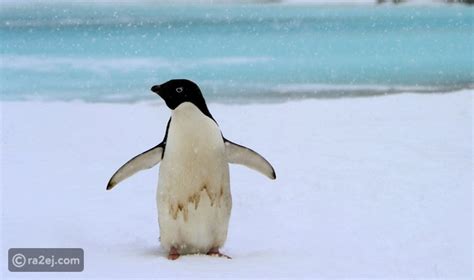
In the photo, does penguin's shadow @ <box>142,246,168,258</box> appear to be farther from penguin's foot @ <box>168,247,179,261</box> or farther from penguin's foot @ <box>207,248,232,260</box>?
penguin's foot @ <box>207,248,232,260</box>

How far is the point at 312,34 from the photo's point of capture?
429 cm

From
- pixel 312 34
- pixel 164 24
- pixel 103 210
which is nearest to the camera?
pixel 103 210

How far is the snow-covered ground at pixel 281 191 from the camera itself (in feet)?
11.5

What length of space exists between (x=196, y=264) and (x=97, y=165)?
0.93 meters

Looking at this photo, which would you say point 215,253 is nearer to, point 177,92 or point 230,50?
point 177,92

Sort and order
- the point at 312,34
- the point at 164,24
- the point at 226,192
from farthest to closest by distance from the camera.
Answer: the point at 312,34 → the point at 164,24 → the point at 226,192

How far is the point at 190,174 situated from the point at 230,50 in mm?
1016

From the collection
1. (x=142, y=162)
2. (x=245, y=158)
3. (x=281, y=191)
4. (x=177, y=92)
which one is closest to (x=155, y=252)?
(x=142, y=162)

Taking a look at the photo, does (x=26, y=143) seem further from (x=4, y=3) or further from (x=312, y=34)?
(x=312, y=34)

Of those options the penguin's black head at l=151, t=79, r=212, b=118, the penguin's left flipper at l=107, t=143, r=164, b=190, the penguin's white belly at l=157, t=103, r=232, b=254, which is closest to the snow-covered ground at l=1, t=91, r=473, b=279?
the penguin's white belly at l=157, t=103, r=232, b=254

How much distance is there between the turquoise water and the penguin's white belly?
671mm

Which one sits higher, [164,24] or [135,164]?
[164,24]

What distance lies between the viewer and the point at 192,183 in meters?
3.26

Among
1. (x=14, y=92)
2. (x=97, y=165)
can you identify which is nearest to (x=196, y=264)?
(x=97, y=165)
